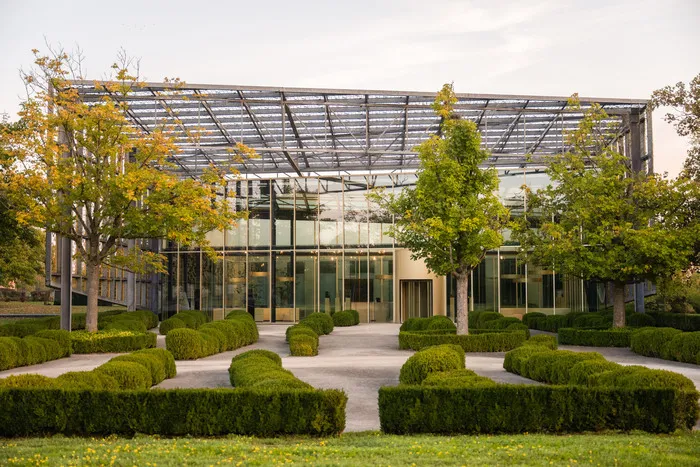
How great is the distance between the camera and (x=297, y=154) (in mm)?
40844

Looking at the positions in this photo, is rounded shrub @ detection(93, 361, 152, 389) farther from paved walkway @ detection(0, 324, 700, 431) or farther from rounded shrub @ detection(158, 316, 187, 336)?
rounded shrub @ detection(158, 316, 187, 336)

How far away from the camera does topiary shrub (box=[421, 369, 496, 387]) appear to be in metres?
11.2

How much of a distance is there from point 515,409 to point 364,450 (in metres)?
2.92

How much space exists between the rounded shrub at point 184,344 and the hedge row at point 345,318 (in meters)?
15.7

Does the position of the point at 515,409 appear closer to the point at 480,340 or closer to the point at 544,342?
the point at 544,342

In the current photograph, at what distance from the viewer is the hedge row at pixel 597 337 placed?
24.4 meters

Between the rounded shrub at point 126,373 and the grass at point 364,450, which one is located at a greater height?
the rounded shrub at point 126,373

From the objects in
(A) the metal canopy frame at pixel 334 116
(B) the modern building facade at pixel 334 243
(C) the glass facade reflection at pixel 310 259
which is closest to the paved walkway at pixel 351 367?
(A) the metal canopy frame at pixel 334 116

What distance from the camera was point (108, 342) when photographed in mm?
23250

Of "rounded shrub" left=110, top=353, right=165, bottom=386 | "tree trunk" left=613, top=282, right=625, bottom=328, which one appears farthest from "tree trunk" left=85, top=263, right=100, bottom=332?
"tree trunk" left=613, top=282, right=625, bottom=328

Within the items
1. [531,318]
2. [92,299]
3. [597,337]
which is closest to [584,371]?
[597,337]

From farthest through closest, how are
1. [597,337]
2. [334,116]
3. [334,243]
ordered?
[334,243] → [334,116] → [597,337]

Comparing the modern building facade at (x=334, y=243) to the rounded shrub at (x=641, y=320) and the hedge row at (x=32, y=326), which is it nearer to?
the hedge row at (x=32, y=326)

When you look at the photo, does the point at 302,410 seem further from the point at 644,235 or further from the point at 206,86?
the point at 206,86
